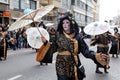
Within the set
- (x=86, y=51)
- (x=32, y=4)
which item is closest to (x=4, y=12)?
(x=32, y=4)

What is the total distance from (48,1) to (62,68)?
5133cm

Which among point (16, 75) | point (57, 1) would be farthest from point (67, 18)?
point (57, 1)

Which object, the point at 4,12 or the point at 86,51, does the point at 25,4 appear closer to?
the point at 4,12

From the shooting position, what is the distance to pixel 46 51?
6379 millimetres

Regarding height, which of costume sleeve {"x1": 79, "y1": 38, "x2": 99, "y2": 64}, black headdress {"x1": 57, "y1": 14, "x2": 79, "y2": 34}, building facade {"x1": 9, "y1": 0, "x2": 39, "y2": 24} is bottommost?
costume sleeve {"x1": 79, "y1": 38, "x2": 99, "y2": 64}

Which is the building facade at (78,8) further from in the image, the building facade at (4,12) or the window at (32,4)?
the building facade at (4,12)

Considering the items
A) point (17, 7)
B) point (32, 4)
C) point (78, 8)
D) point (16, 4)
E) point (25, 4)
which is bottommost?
point (17, 7)

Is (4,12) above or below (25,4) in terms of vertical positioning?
below

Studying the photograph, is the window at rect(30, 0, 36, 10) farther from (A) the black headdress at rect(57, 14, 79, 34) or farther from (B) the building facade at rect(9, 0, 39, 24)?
(A) the black headdress at rect(57, 14, 79, 34)

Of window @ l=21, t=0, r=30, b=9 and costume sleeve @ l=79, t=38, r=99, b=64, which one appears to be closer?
costume sleeve @ l=79, t=38, r=99, b=64

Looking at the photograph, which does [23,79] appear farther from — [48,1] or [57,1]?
[57,1]

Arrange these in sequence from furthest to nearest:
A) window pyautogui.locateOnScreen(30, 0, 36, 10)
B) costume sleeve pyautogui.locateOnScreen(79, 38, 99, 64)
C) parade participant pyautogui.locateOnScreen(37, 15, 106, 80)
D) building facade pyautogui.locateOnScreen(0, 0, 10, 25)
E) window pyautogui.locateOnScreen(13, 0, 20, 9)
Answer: window pyautogui.locateOnScreen(30, 0, 36, 10) → window pyautogui.locateOnScreen(13, 0, 20, 9) → building facade pyautogui.locateOnScreen(0, 0, 10, 25) → parade participant pyautogui.locateOnScreen(37, 15, 106, 80) → costume sleeve pyautogui.locateOnScreen(79, 38, 99, 64)

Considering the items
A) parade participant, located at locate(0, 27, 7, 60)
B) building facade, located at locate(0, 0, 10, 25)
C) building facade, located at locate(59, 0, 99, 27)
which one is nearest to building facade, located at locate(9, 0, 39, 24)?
building facade, located at locate(0, 0, 10, 25)


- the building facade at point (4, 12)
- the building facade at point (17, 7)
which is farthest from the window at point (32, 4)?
the building facade at point (4, 12)
